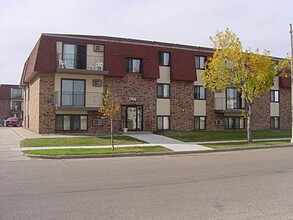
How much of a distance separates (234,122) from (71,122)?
621 inches

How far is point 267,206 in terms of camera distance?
6.65 metres

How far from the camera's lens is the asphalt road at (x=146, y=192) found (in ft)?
20.3

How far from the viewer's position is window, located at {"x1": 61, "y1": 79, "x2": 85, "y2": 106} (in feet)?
87.9

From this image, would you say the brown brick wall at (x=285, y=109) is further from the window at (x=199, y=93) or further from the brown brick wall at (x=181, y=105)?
the brown brick wall at (x=181, y=105)

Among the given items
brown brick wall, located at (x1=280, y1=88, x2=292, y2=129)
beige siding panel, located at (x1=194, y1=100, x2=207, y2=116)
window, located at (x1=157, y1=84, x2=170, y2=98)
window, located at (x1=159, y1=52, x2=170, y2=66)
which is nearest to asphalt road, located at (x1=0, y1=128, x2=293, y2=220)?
window, located at (x1=157, y1=84, x2=170, y2=98)

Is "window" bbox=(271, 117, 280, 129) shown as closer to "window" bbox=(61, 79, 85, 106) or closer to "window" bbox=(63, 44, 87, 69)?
"window" bbox=(61, 79, 85, 106)

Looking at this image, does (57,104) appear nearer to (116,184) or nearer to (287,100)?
(116,184)

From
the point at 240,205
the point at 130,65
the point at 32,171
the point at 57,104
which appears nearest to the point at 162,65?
the point at 130,65

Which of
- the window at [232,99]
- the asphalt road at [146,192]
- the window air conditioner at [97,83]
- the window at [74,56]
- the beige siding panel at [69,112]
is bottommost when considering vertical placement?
the asphalt road at [146,192]

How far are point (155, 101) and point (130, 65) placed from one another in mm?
3663

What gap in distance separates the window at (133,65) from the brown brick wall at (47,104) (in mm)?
6149

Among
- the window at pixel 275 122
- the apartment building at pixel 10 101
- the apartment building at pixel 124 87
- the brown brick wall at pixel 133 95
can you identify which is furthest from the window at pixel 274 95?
the apartment building at pixel 10 101

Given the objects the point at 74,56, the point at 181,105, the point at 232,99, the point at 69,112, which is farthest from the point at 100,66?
the point at 232,99

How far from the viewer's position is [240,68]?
73.8ft
